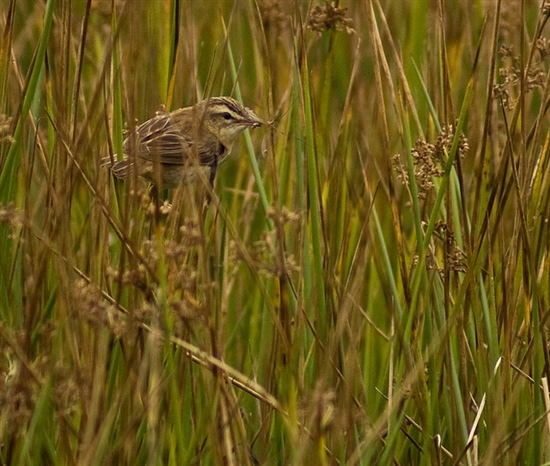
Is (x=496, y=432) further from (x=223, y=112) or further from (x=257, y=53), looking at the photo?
(x=257, y=53)

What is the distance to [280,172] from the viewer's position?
3004 millimetres

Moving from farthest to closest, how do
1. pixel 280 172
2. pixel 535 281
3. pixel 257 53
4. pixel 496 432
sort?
pixel 257 53, pixel 280 172, pixel 535 281, pixel 496 432

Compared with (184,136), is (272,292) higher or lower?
lower

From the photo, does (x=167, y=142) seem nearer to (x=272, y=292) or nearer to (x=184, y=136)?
(x=184, y=136)

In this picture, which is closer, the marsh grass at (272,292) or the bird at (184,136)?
the marsh grass at (272,292)

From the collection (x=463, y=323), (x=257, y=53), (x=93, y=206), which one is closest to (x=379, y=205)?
(x=257, y=53)

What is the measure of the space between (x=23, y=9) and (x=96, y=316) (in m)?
3.35

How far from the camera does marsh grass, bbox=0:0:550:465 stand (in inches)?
74.0

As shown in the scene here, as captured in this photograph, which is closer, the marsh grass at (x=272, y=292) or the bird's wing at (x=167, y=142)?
the marsh grass at (x=272, y=292)

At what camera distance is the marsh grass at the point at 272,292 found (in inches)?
74.0

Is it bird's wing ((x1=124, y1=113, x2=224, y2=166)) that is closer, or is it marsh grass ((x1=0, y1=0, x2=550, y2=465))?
marsh grass ((x1=0, y1=0, x2=550, y2=465))

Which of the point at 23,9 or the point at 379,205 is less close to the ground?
the point at 23,9

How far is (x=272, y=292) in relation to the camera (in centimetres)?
310

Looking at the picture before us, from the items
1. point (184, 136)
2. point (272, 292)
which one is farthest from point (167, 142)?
point (272, 292)
